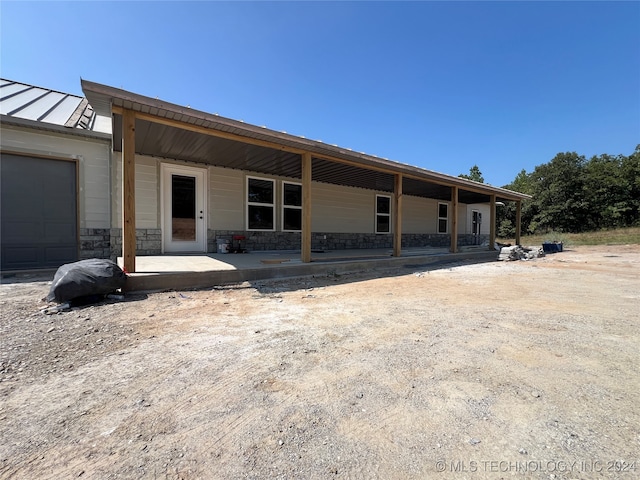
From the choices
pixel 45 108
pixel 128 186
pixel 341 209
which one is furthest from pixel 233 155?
pixel 45 108

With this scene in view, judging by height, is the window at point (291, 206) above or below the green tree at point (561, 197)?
below

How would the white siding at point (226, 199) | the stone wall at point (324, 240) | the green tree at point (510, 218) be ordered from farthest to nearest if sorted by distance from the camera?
the green tree at point (510, 218), the stone wall at point (324, 240), the white siding at point (226, 199)

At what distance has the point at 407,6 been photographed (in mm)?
8852

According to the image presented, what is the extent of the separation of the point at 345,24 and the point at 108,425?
1080 cm

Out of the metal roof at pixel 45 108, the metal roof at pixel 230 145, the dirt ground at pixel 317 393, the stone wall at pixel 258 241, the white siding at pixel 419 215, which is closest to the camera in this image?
the dirt ground at pixel 317 393

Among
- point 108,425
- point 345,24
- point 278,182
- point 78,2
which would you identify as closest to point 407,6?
point 345,24

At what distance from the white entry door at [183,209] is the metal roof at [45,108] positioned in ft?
5.75

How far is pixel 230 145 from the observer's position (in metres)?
6.48

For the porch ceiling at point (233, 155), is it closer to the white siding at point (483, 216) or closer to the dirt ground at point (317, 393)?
the dirt ground at point (317, 393)

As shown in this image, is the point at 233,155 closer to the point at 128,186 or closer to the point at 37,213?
the point at 128,186

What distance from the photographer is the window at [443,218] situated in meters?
14.6

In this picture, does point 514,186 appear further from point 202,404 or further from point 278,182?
point 202,404

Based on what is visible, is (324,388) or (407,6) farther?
(407,6)

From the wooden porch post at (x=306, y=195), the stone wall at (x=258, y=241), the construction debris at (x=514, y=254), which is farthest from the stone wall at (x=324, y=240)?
the construction debris at (x=514, y=254)
